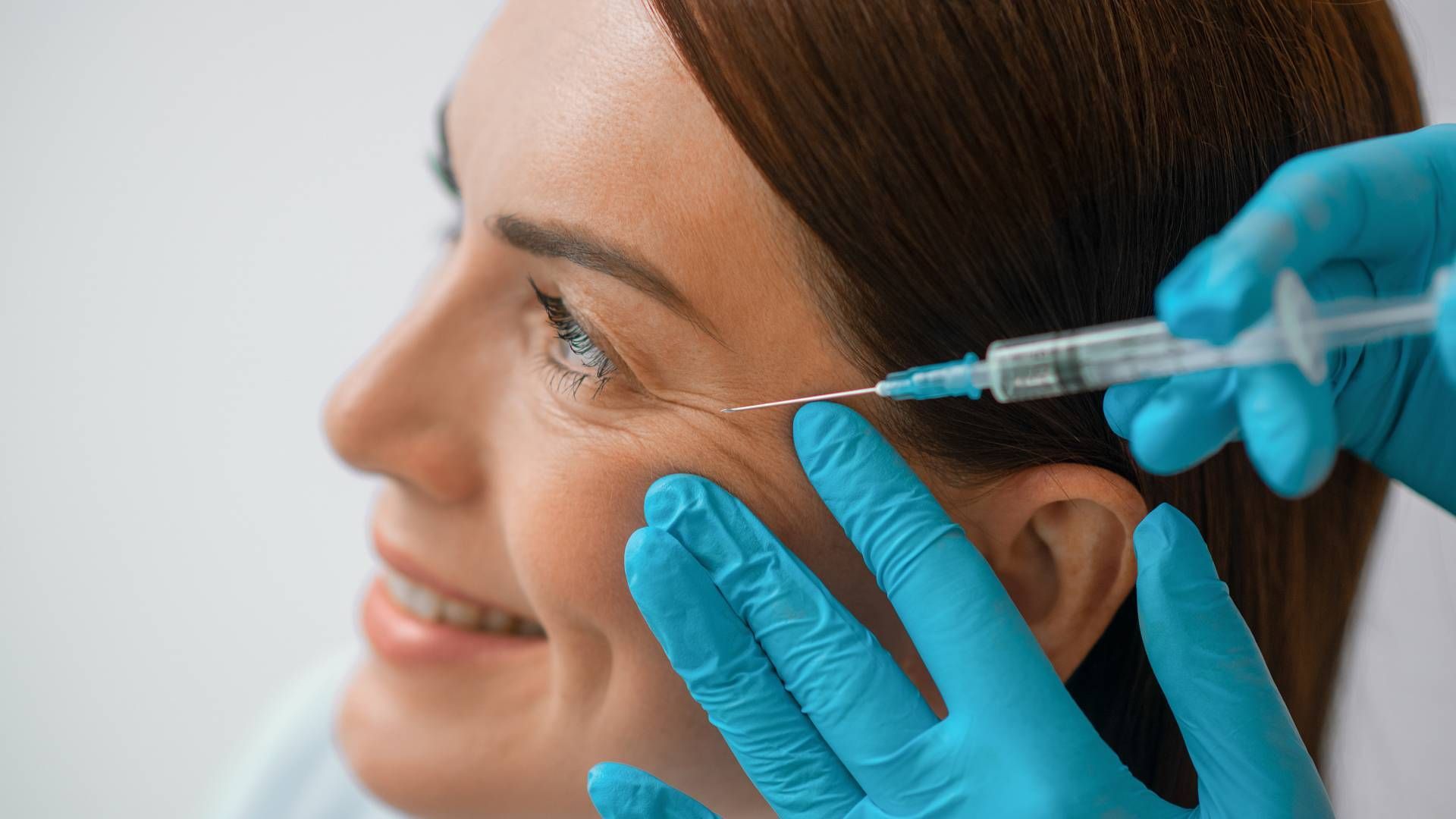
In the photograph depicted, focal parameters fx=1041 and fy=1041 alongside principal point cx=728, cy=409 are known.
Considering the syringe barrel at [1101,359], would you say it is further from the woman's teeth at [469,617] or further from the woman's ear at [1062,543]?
the woman's teeth at [469,617]

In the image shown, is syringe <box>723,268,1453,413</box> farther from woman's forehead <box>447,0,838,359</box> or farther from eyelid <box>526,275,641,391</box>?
eyelid <box>526,275,641,391</box>

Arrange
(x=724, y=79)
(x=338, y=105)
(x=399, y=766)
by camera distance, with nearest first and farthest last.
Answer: (x=724, y=79) < (x=399, y=766) < (x=338, y=105)

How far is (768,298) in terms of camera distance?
3.54 feet

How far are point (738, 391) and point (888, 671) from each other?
0.33 metres

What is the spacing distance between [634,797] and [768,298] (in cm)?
54

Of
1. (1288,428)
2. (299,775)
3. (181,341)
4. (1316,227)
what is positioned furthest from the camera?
(181,341)

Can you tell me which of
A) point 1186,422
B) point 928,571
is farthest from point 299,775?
point 1186,422

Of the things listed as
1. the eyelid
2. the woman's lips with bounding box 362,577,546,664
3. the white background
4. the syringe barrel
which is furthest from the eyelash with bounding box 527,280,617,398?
the white background

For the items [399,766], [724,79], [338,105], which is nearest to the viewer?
[724,79]

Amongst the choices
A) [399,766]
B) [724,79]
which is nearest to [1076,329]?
[724,79]

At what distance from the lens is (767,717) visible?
1.10 meters

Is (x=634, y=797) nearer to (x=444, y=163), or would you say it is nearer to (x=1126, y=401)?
(x=1126, y=401)

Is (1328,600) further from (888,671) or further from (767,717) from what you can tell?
(767,717)

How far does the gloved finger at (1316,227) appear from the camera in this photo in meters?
0.78
